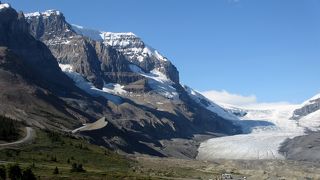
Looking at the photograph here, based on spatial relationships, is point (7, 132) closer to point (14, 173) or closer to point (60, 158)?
point (60, 158)

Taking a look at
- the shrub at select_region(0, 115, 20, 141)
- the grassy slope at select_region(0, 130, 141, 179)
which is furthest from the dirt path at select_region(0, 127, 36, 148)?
the shrub at select_region(0, 115, 20, 141)

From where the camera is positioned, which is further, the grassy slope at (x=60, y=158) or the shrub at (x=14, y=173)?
the grassy slope at (x=60, y=158)

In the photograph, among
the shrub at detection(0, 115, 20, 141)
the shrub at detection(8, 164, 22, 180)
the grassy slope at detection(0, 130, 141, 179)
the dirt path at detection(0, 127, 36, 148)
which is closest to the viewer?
the shrub at detection(8, 164, 22, 180)

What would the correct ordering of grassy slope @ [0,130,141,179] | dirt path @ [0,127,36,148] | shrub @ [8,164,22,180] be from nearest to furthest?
shrub @ [8,164,22,180] < grassy slope @ [0,130,141,179] < dirt path @ [0,127,36,148]

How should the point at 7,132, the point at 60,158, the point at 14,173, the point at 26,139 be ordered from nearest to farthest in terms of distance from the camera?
the point at 14,173
the point at 60,158
the point at 7,132
the point at 26,139

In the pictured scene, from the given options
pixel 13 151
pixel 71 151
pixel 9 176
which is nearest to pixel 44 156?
pixel 13 151

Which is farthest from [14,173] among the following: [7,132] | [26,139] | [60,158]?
[26,139]

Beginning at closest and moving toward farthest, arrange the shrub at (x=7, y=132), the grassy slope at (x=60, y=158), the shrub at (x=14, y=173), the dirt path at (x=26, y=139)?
the shrub at (x=14, y=173) → the grassy slope at (x=60, y=158) → the dirt path at (x=26, y=139) → the shrub at (x=7, y=132)

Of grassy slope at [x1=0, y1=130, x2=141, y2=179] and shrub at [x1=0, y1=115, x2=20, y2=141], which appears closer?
grassy slope at [x1=0, y1=130, x2=141, y2=179]

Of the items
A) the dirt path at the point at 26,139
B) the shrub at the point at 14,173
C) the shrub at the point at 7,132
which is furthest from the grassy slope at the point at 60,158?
the shrub at the point at 14,173

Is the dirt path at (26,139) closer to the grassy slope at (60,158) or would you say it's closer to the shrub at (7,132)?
the grassy slope at (60,158)

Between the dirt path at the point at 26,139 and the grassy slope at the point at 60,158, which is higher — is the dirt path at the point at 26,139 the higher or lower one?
the higher one

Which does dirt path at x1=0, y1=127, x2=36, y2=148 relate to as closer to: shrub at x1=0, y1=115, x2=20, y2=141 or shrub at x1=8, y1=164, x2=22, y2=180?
shrub at x1=0, y1=115, x2=20, y2=141

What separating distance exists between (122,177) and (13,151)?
34333mm
